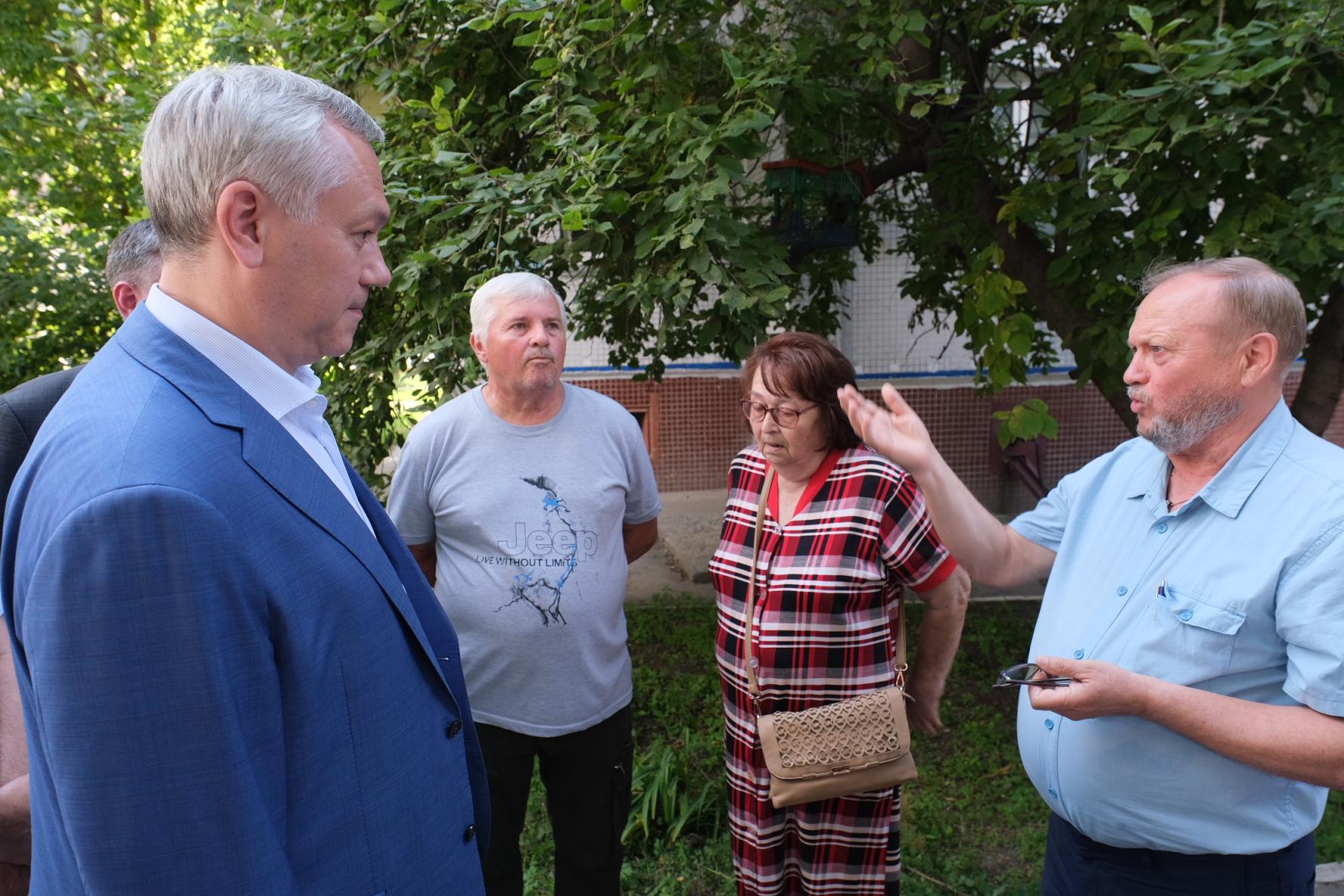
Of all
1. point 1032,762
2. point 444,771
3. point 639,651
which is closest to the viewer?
point 444,771

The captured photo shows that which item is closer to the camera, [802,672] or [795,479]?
[802,672]

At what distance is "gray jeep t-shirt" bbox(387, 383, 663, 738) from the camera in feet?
8.11

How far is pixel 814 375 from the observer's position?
8.01 feet

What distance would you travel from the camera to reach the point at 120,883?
97cm

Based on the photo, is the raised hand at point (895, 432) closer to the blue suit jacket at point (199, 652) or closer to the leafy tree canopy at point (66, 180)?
the blue suit jacket at point (199, 652)

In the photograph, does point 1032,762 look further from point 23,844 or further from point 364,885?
point 23,844

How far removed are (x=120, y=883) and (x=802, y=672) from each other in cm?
168

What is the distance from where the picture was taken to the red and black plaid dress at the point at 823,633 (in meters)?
2.34

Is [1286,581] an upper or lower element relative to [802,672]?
upper

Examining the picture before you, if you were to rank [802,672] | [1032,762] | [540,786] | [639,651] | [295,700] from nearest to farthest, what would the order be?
[295,700], [1032,762], [802,672], [540,786], [639,651]

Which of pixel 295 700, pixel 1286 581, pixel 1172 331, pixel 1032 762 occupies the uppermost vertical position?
pixel 1172 331

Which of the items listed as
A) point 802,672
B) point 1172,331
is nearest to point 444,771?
point 802,672

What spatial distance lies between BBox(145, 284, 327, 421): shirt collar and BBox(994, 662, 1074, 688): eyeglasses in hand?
4.39 ft

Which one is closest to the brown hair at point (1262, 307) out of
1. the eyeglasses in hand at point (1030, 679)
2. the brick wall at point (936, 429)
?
the eyeglasses in hand at point (1030, 679)
